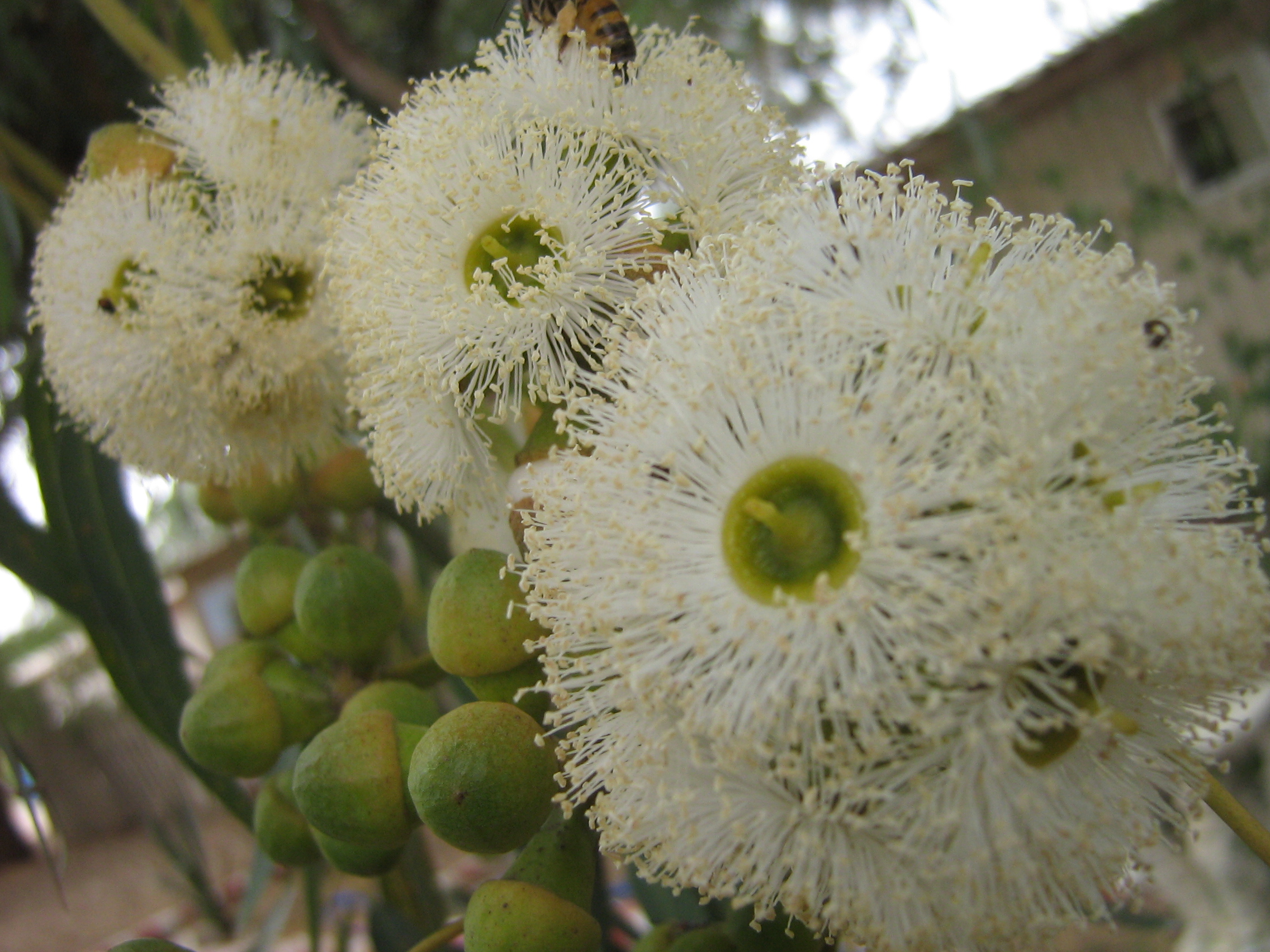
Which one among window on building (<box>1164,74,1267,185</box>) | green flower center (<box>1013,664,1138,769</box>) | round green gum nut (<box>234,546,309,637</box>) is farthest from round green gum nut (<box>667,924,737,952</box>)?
window on building (<box>1164,74,1267,185</box>)

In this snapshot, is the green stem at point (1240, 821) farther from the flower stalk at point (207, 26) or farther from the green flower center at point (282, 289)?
the flower stalk at point (207, 26)

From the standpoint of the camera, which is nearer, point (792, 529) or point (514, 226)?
point (792, 529)

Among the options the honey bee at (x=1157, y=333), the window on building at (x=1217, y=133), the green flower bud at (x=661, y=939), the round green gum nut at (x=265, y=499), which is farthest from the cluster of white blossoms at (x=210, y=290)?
the window on building at (x=1217, y=133)

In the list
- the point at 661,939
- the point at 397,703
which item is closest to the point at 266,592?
the point at 397,703

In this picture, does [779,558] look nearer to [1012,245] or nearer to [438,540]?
[1012,245]

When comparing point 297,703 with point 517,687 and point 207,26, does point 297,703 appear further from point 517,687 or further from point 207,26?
point 207,26

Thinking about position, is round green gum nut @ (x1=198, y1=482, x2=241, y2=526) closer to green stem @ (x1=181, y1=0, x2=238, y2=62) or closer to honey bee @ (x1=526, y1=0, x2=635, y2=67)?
green stem @ (x1=181, y1=0, x2=238, y2=62)
